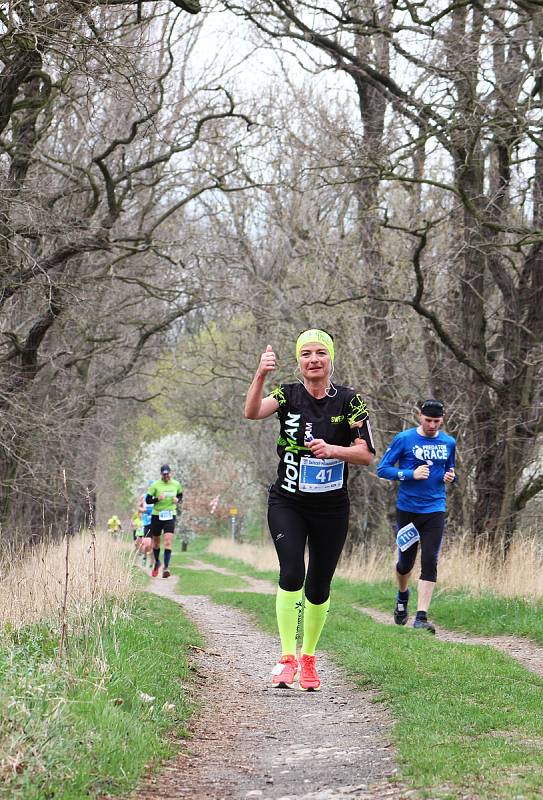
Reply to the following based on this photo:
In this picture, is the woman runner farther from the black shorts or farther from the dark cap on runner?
the black shorts

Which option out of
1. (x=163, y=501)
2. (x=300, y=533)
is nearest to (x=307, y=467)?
(x=300, y=533)

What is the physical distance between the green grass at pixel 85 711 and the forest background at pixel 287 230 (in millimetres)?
5396

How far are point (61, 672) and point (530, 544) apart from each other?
9.51 m

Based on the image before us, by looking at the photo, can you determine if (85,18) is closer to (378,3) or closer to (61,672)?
(378,3)

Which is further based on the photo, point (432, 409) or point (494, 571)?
point (494, 571)

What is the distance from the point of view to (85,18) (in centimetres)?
1056

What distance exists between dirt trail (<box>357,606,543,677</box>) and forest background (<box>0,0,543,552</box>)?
479cm

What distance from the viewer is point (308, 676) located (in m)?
6.84

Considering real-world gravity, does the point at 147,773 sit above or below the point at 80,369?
below

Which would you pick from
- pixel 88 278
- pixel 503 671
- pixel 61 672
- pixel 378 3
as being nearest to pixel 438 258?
pixel 378 3

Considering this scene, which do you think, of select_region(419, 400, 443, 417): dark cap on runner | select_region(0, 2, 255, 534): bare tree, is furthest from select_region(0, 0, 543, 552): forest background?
select_region(419, 400, 443, 417): dark cap on runner

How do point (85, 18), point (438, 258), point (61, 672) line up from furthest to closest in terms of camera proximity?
point (438, 258) < point (85, 18) < point (61, 672)

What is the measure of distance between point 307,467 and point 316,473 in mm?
68

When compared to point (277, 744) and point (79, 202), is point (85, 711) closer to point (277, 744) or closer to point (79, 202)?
point (277, 744)
